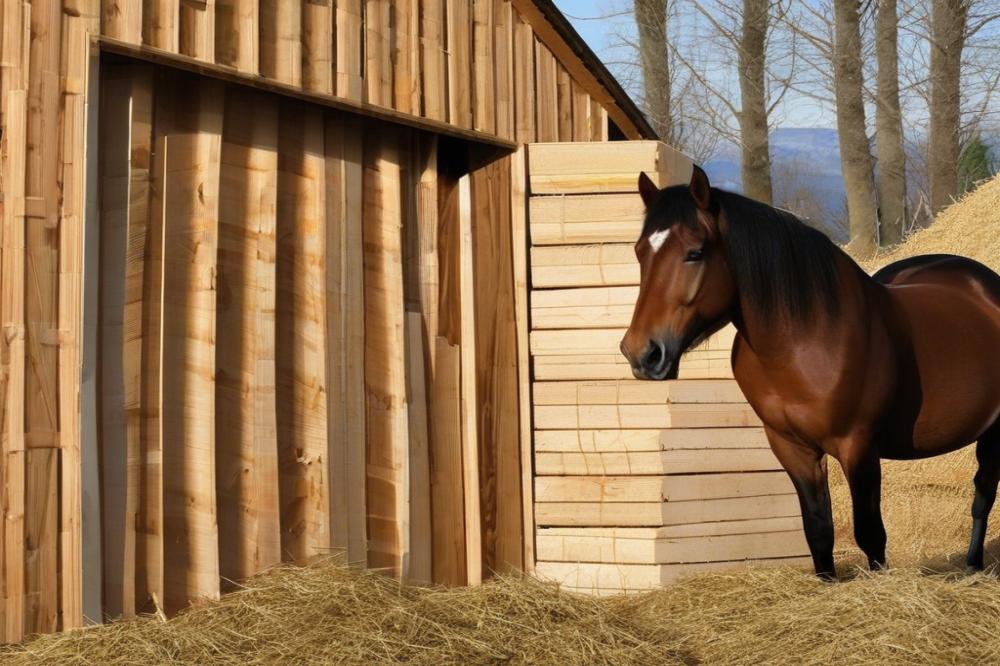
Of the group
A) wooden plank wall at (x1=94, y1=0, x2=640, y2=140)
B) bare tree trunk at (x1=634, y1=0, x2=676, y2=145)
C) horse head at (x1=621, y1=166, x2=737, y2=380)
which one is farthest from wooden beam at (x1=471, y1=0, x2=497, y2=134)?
bare tree trunk at (x1=634, y1=0, x2=676, y2=145)

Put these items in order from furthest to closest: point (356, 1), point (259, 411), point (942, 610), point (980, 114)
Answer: point (980, 114), point (356, 1), point (259, 411), point (942, 610)

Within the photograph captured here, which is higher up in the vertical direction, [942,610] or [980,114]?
[980,114]

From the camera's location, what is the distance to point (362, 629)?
13.8 feet

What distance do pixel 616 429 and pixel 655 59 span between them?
46.2 feet

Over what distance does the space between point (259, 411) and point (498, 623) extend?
52.7 inches

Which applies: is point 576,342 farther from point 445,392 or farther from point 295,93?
point 295,93

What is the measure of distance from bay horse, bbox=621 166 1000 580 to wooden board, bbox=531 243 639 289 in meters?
0.90

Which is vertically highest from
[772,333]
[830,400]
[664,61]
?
[664,61]

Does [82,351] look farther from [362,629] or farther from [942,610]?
[942,610]

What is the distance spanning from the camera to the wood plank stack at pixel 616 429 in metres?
5.78

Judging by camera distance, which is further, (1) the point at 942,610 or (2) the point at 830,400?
(2) the point at 830,400

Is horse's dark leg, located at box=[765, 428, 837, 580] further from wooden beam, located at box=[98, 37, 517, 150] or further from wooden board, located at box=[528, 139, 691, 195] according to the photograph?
wooden beam, located at box=[98, 37, 517, 150]

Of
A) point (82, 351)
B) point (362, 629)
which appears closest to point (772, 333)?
point (362, 629)

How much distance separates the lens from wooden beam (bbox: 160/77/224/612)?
4473 millimetres
